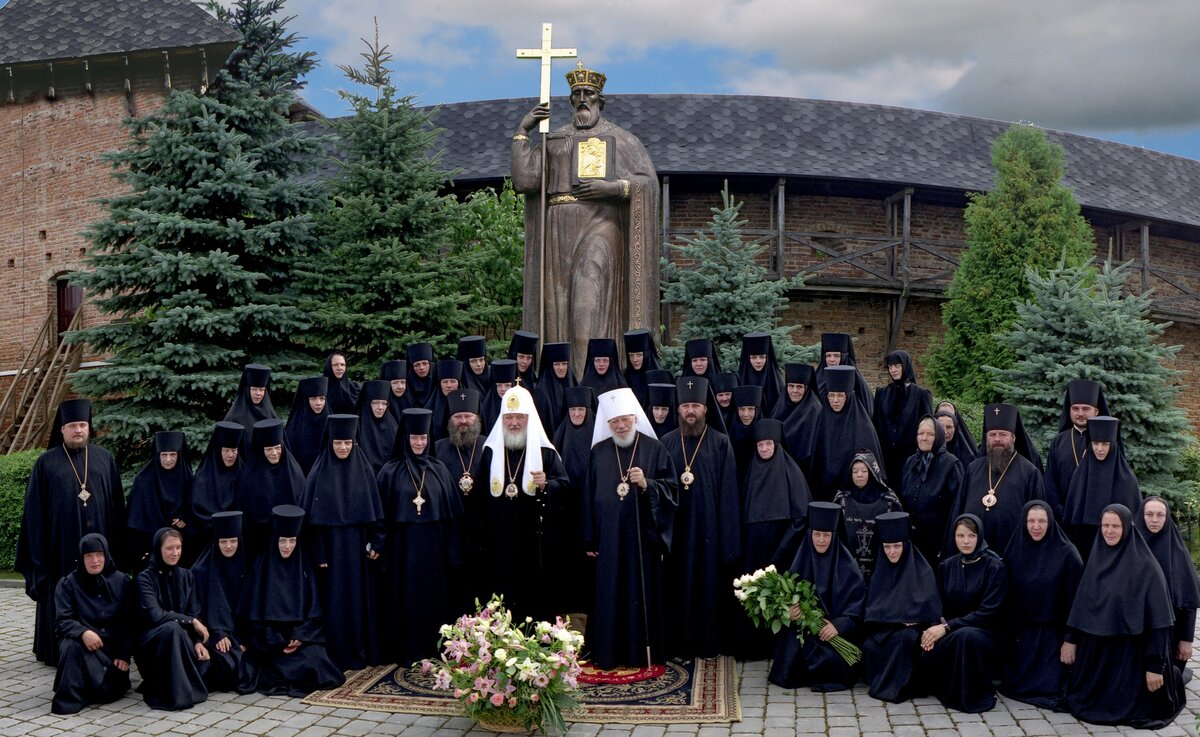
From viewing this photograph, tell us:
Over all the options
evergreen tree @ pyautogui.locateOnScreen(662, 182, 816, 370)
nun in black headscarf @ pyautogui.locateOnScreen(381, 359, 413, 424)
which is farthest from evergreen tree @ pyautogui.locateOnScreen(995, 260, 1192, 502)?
nun in black headscarf @ pyautogui.locateOnScreen(381, 359, 413, 424)

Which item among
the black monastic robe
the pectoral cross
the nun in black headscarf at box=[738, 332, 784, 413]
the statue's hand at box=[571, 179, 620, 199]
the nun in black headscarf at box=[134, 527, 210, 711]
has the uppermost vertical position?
the pectoral cross

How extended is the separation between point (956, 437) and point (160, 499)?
6.06 metres

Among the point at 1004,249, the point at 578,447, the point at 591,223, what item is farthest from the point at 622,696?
the point at 1004,249

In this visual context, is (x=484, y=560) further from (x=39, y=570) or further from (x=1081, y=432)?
(x=1081, y=432)

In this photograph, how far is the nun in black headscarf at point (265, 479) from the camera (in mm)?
7746

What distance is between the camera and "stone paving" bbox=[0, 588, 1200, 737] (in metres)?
6.16

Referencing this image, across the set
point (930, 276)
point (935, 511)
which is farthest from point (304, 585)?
point (930, 276)

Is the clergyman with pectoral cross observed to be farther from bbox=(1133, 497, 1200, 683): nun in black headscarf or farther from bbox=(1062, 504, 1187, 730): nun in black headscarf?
bbox=(1133, 497, 1200, 683): nun in black headscarf

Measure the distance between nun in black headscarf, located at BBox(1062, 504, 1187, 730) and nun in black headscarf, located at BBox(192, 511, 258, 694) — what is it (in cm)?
522

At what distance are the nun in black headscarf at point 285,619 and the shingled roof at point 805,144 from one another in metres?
12.4

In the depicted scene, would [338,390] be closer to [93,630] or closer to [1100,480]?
[93,630]

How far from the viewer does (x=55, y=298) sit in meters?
23.6

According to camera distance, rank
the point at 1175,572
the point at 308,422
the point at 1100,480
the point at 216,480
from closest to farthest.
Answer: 1. the point at 1175,572
2. the point at 1100,480
3. the point at 216,480
4. the point at 308,422

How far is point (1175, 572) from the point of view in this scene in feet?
21.5
